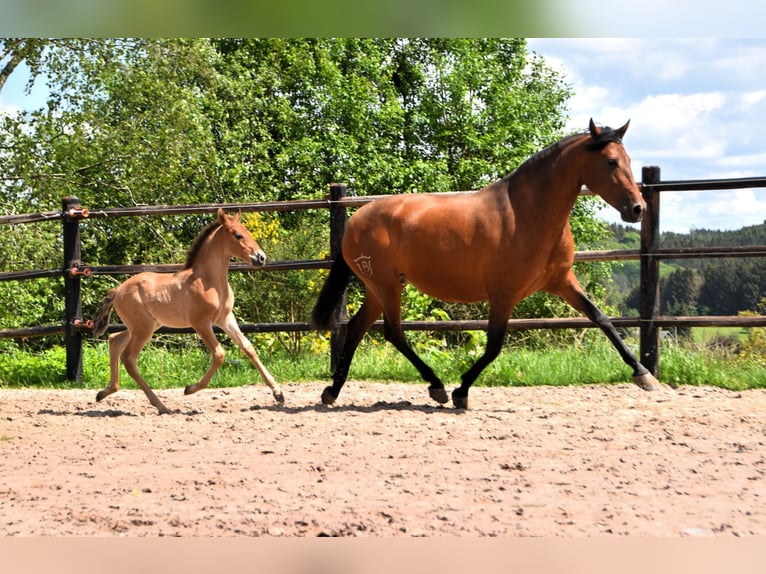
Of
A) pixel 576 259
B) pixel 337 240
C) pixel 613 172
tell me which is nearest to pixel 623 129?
pixel 613 172

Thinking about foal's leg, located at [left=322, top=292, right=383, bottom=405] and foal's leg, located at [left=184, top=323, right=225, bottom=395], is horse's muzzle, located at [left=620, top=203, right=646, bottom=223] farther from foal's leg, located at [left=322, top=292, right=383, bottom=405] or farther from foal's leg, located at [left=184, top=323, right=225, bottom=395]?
foal's leg, located at [left=184, top=323, right=225, bottom=395]

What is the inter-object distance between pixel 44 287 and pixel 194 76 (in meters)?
7.19

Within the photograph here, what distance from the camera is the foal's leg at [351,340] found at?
21.6ft

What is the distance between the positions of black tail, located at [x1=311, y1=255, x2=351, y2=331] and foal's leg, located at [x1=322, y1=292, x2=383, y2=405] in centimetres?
21

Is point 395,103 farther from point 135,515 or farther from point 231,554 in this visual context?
point 231,554

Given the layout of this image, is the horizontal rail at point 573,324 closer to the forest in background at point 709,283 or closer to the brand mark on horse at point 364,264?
the brand mark on horse at point 364,264

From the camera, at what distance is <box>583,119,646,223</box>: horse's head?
5.93 meters

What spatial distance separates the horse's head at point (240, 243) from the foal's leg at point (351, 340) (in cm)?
86

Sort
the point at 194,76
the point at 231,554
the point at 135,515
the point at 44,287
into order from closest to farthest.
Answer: the point at 231,554
the point at 135,515
the point at 44,287
the point at 194,76

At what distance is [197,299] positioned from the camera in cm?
673

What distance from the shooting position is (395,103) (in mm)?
24953

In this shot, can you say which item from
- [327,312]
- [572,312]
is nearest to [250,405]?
[327,312]

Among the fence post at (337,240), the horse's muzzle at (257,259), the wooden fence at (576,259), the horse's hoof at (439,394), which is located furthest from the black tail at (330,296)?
the fence post at (337,240)

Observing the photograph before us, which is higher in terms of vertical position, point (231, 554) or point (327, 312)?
point (327, 312)
